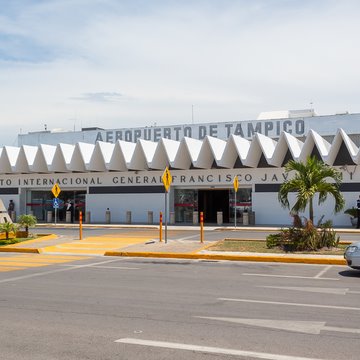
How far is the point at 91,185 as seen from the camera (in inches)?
1619

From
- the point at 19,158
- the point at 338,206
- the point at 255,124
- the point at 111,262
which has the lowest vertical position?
the point at 111,262

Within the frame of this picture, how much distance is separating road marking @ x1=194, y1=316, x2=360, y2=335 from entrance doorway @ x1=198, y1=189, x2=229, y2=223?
1189 inches

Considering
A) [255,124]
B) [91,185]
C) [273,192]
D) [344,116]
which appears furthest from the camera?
[255,124]

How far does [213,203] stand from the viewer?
3881 cm

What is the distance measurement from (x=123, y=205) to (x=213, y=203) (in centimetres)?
660

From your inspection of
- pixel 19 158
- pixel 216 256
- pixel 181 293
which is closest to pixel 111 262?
pixel 216 256

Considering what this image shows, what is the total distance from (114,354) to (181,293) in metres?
4.39

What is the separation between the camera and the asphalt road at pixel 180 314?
20.9ft

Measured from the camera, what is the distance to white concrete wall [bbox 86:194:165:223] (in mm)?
38562

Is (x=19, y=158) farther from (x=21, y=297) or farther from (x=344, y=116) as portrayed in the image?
(x=21, y=297)

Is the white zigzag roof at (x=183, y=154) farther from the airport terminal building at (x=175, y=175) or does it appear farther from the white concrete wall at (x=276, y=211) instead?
the white concrete wall at (x=276, y=211)

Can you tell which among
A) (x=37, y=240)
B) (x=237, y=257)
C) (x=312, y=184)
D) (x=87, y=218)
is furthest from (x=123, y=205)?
(x=237, y=257)

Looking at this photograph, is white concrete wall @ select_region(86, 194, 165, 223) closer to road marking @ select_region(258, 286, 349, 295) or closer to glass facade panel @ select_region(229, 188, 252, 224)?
glass facade panel @ select_region(229, 188, 252, 224)

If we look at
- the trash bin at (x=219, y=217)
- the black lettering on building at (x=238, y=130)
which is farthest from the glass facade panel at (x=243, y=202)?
the black lettering on building at (x=238, y=130)
